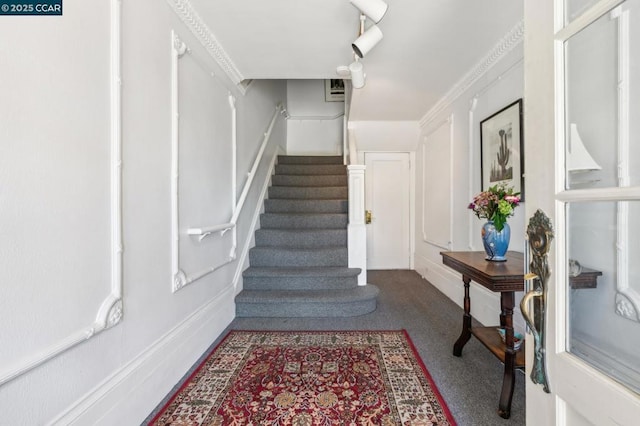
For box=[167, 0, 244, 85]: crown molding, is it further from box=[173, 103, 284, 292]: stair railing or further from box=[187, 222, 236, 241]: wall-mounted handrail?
box=[187, 222, 236, 241]: wall-mounted handrail

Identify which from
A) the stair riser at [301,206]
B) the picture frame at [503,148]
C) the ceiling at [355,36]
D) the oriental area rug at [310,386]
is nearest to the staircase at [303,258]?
the stair riser at [301,206]

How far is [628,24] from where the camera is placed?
0.50m

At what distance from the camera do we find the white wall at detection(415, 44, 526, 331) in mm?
2088

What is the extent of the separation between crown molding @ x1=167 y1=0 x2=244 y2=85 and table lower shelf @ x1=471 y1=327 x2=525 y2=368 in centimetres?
264

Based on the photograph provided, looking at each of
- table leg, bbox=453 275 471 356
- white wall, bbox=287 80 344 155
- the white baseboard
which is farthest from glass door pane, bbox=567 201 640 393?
white wall, bbox=287 80 344 155

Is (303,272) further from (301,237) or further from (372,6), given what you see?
(372,6)

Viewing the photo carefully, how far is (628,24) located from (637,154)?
9.2 inches

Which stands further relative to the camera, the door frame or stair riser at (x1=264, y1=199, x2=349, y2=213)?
the door frame

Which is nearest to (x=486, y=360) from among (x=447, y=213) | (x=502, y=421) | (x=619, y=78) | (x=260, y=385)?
(x=502, y=421)

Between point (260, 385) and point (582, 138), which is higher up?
point (582, 138)

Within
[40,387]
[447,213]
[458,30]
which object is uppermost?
[458,30]

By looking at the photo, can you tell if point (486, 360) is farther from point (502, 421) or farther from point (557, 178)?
point (557, 178)

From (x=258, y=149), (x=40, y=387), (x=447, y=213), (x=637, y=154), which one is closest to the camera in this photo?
(x=637, y=154)

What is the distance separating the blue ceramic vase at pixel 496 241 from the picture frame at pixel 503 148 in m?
0.43
